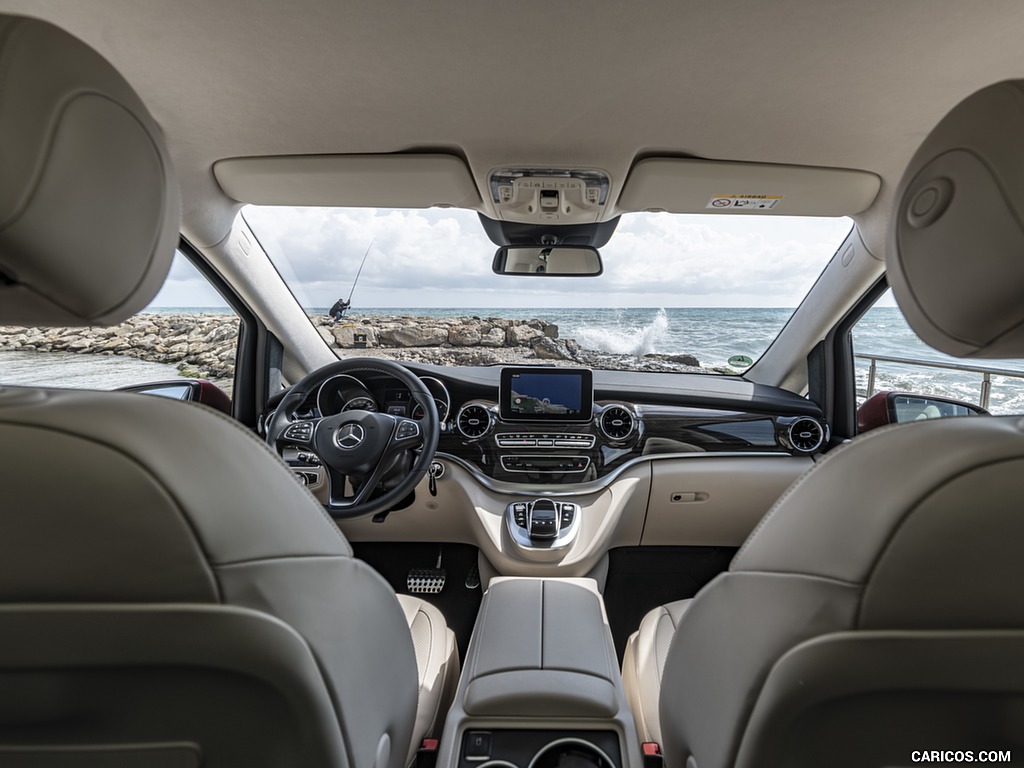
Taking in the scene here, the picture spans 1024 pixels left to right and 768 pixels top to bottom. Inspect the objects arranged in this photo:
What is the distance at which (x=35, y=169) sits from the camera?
26.5 inches

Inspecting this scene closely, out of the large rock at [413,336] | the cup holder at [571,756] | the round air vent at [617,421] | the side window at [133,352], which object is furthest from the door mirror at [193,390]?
the cup holder at [571,756]

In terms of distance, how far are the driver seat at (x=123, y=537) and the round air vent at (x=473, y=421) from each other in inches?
76.2

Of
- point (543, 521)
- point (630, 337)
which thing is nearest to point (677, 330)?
point (630, 337)

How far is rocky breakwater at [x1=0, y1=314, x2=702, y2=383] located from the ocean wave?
41mm

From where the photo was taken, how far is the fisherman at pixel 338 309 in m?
2.93

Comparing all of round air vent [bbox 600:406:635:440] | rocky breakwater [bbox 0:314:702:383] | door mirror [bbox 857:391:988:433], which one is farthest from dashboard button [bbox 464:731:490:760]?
door mirror [bbox 857:391:988:433]

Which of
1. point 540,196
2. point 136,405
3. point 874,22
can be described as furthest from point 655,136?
point 136,405

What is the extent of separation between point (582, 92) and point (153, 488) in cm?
163

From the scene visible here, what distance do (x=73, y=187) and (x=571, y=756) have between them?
4.82ft

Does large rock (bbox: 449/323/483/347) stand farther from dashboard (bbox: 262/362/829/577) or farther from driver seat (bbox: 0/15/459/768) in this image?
driver seat (bbox: 0/15/459/768)

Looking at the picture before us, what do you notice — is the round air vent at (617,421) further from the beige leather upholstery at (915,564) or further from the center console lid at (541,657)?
the beige leather upholstery at (915,564)

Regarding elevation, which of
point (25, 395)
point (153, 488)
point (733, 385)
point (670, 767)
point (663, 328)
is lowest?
point (670, 767)

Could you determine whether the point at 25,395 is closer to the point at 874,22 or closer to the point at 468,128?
the point at 468,128

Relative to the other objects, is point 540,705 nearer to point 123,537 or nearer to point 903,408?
point 123,537
